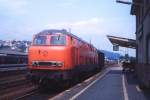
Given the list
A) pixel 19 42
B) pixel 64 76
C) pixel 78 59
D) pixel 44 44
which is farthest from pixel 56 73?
pixel 19 42

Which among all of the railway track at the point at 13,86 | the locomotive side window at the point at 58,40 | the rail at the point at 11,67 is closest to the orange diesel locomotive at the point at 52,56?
the locomotive side window at the point at 58,40

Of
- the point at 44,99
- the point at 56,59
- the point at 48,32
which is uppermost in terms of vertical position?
the point at 48,32

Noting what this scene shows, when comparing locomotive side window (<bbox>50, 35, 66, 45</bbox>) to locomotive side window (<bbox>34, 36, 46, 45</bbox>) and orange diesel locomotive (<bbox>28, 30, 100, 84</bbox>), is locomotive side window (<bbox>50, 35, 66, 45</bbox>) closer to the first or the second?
orange diesel locomotive (<bbox>28, 30, 100, 84</bbox>)

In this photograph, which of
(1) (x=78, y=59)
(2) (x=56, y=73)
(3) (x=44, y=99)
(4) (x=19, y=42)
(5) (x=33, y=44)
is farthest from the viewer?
(4) (x=19, y=42)

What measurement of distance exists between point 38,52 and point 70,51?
68.8 inches

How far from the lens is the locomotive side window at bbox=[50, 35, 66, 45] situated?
21953 mm

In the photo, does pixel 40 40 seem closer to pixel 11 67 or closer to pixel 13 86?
pixel 13 86

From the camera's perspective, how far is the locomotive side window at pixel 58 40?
72.0 feet

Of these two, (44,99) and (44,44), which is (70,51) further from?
(44,99)

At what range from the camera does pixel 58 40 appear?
22.1 meters

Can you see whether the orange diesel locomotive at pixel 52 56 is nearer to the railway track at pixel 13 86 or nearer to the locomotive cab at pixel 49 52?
the locomotive cab at pixel 49 52

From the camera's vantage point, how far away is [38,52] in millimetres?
21578

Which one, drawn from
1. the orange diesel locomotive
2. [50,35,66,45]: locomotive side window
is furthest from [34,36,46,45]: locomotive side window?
[50,35,66,45]: locomotive side window

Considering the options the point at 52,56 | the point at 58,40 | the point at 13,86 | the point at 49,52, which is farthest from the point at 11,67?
the point at 52,56
